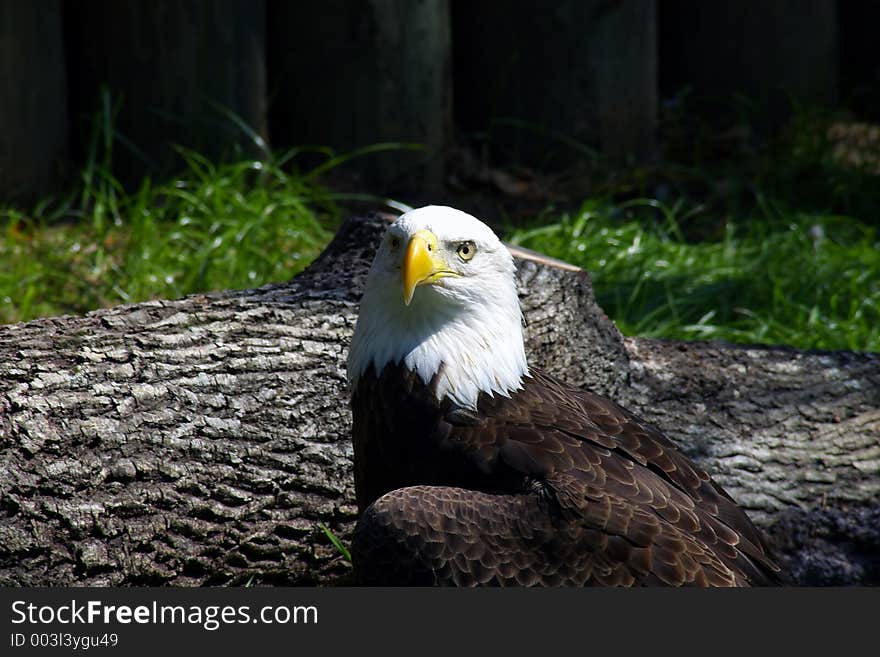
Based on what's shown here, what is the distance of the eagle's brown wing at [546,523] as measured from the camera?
9.70 feet

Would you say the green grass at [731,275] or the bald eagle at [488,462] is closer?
the bald eagle at [488,462]

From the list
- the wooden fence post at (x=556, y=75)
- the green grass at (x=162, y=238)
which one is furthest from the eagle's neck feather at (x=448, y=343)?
the wooden fence post at (x=556, y=75)

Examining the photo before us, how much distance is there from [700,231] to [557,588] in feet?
12.9

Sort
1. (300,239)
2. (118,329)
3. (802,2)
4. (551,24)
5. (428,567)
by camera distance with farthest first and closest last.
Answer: (802,2), (551,24), (300,239), (118,329), (428,567)

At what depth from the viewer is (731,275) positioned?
5.84 meters

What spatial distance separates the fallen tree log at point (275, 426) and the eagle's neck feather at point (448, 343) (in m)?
0.55

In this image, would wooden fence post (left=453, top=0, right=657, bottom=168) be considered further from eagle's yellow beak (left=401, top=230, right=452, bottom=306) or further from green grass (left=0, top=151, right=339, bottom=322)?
eagle's yellow beak (left=401, top=230, right=452, bottom=306)

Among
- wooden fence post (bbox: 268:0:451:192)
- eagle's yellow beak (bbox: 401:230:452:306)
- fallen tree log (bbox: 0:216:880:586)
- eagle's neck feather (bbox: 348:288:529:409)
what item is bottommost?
fallen tree log (bbox: 0:216:880:586)

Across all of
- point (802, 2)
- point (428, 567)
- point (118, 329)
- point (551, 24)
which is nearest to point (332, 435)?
point (118, 329)

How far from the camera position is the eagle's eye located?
3.23 metres

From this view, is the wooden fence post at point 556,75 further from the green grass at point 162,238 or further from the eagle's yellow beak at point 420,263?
the eagle's yellow beak at point 420,263

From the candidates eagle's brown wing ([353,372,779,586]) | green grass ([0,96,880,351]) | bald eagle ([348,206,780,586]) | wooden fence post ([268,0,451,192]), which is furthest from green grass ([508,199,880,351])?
eagle's brown wing ([353,372,779,586])

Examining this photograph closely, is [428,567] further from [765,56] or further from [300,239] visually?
[765,56]

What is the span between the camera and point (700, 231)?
657 centimetres
